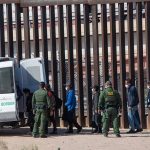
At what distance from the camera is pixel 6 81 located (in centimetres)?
2327

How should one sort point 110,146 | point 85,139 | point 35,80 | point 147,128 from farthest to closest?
point 147,128
point 35,80
point 85,139
point 110,146

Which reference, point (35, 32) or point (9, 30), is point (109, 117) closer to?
point (35, 32)

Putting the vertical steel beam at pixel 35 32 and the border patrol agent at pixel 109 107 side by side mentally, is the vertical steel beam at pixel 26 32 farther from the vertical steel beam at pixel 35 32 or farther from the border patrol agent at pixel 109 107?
the border patrol agent at pixel 109 107

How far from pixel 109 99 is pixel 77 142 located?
232cm

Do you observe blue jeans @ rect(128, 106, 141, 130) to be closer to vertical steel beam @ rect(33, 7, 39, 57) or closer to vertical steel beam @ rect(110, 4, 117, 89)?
vertical steel beam @ rect(110, 4, 117, 89)

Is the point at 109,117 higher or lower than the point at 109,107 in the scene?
lower

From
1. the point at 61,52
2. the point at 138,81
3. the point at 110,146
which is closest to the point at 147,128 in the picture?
the point at 138,81

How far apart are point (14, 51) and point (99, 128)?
25.9 ft

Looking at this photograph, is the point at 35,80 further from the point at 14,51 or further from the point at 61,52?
the point at 14,51

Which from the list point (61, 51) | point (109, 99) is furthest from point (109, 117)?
point (61, 51)

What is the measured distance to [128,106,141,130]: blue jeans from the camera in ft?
81.7

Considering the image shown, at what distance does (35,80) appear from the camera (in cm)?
2455

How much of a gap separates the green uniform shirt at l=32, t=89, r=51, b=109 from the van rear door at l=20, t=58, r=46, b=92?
118cm

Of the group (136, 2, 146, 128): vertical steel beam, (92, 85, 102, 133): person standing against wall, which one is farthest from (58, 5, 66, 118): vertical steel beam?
(92, 85, 102, 133): person standing against wall
